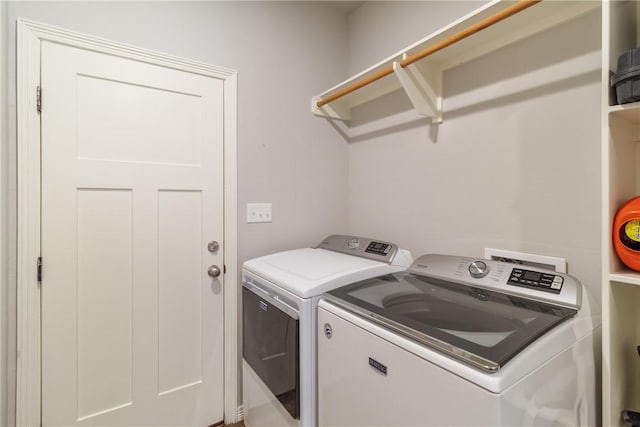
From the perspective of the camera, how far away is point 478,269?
1.26m

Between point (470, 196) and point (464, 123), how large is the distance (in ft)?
1.22

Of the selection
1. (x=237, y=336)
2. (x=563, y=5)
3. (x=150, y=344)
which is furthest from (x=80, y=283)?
(x=563, y=5)

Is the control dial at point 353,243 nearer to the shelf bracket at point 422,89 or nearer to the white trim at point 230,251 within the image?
the white trim at point 230,251

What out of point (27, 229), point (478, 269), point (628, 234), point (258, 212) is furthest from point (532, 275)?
point (27, 229)

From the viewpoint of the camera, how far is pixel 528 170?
1316 mm

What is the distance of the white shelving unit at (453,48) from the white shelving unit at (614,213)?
0.82 feet

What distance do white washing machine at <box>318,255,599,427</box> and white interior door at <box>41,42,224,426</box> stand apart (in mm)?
940

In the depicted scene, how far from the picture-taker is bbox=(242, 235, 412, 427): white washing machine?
1231mm

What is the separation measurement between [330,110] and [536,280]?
5.25 ft

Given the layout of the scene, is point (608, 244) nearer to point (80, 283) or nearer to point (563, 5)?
point (563, 5)

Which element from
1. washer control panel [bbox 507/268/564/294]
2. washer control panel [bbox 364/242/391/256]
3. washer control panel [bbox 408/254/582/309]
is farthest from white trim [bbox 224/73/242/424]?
washer control panel [bbox 507/268/564/294]

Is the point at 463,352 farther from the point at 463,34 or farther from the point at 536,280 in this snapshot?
the point at 463,34

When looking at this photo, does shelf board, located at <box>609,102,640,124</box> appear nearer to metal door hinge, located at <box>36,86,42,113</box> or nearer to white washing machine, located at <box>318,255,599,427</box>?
white washing machine, located at <box>318,255,599,427</box>

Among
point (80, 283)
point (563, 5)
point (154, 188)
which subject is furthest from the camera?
point (154, 188)
